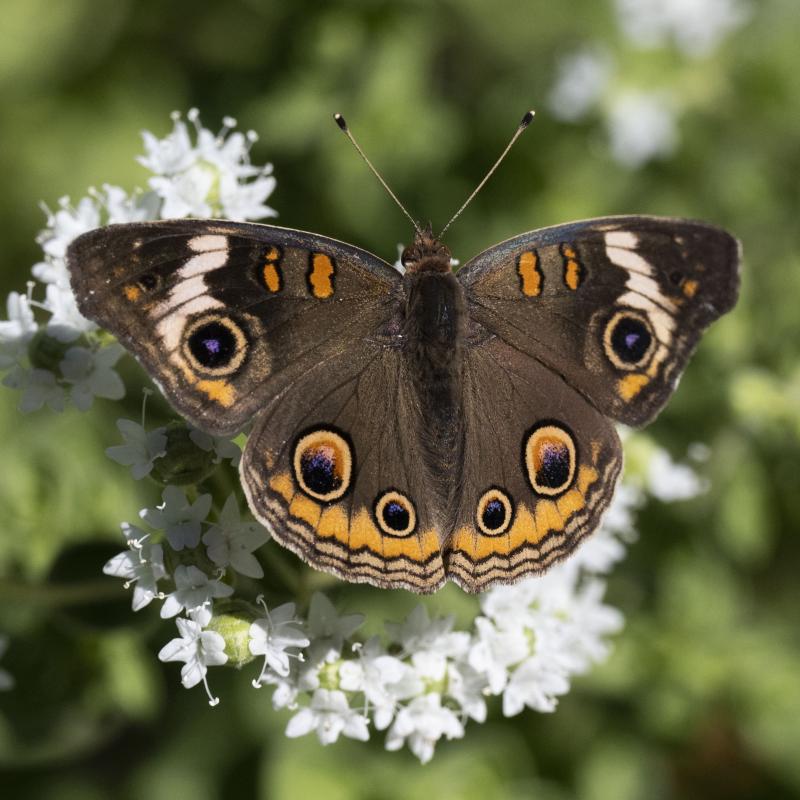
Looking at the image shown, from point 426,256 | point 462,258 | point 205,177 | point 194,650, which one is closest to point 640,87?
point 462,258

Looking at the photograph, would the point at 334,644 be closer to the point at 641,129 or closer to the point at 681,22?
the point at 641,129

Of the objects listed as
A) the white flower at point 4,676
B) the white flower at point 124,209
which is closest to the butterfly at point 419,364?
the white flower at point 124,209

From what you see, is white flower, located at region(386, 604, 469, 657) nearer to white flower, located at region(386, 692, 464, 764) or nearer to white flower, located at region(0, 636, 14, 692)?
white flower, located at region(386, 692, 464, 764)

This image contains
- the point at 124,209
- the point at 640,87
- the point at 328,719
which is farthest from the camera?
the point at 640,87

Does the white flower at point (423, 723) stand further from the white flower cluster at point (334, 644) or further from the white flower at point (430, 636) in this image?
the white flower at point (430, 636)

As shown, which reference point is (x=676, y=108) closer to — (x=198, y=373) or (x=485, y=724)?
(x=485, y=724)

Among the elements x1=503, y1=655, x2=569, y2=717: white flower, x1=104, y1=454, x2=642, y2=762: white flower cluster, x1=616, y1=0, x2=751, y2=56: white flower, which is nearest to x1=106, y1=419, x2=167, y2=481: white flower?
x1=104, y1=454, x2=642, y2=762: white flower cluster
